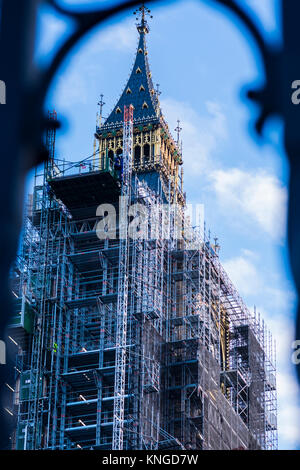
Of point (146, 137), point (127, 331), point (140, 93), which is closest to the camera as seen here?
point (127, 331)

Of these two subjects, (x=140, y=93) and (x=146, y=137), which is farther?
(x=140, y=93)

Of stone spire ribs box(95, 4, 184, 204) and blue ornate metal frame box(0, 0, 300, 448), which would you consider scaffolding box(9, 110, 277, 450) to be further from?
blue ornate metal frame box(0, 0, 300, 448)

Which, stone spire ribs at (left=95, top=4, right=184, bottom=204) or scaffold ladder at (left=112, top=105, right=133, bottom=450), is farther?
stone spire ribs at (left=95, top=4, right=184, bottom=204)

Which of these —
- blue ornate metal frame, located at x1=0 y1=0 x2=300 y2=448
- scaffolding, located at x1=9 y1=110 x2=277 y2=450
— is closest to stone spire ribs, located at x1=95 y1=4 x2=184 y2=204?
scaffolding, located at x1=9 y1=110 x2=277 y2=450

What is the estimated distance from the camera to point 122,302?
53.2 m

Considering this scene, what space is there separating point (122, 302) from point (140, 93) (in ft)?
76.0

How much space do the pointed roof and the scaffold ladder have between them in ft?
29.5

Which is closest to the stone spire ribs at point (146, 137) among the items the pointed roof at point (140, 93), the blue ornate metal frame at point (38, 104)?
the pointed roof at point (140, 93)

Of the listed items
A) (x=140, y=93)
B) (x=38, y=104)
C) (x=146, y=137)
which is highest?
(x=140, y=93)

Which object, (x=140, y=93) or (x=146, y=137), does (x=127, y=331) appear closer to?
(x=146, y=137)

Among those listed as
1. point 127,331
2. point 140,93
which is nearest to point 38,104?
point 127,331

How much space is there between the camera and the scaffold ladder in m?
48.7

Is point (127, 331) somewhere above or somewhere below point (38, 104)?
above
